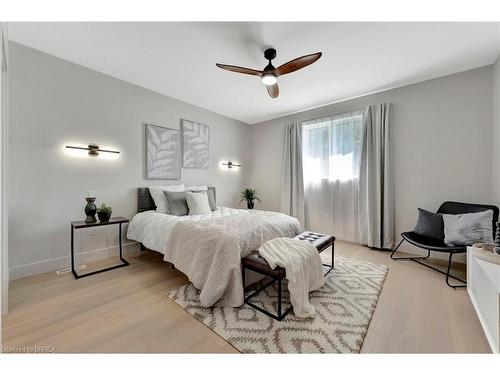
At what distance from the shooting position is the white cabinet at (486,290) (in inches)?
49.3

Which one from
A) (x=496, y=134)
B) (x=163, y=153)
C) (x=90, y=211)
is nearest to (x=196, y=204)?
(x=163, y=153)

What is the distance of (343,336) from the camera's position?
1.43m

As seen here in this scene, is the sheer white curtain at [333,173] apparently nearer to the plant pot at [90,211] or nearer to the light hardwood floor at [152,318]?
the light hardwood floor at [152,318]

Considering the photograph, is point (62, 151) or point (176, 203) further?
point (176, 203)

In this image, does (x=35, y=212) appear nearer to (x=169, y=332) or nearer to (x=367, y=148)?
(x=169, y=332)

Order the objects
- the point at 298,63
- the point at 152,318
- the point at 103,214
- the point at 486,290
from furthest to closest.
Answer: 1. the point at 103,214
2. the point at 298,63
3. the point at 152,318
4. the point at 486,290

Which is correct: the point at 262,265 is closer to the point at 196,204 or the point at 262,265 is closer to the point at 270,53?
the point at 196,204

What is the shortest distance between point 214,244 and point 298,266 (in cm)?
77

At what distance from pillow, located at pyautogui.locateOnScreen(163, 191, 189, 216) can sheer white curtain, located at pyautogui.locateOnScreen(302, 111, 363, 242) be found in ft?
8.10

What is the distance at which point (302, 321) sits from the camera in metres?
1.60

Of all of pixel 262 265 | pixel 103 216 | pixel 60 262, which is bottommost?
pixel 60 262

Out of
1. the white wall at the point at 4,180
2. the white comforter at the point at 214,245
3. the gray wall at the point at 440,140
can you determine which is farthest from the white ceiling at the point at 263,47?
the white comforter at the point at 214,245

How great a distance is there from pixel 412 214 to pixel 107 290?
415cm

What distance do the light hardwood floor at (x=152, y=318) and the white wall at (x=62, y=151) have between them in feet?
1.67
